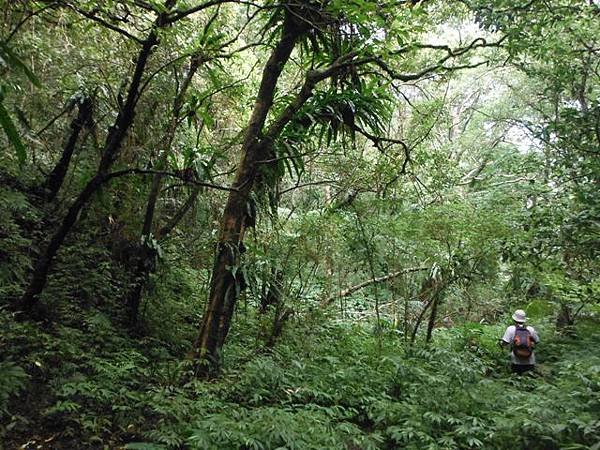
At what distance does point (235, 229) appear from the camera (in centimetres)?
488

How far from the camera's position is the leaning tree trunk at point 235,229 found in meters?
4.76

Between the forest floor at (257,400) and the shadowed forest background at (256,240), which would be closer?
the forest floor at (257,400)

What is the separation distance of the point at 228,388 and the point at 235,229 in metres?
1.60

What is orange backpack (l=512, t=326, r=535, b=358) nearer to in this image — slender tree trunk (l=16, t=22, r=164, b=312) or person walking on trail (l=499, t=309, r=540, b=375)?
person walking on trail (l=499, t=309, r=540, b=375)

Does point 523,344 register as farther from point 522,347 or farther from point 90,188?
point 90,188

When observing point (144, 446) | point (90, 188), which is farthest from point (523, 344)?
point (90, 188)

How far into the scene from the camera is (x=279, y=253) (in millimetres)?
6793

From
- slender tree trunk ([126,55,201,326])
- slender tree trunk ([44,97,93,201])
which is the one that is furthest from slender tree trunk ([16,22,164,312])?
slender tree trunk ([44,97,93,201])

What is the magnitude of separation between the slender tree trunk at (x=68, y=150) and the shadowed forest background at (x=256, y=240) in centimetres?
4

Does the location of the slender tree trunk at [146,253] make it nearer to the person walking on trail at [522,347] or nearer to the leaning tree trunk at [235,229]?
the leaning tree trunk at [235,229]

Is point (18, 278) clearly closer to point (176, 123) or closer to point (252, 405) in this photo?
point (176, 123)

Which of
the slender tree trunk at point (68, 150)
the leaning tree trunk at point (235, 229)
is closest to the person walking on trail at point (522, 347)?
the leaning tree trunk at point (235, 229)

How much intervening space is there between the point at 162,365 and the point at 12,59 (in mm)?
3502

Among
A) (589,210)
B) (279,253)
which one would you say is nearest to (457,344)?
(589,210)
